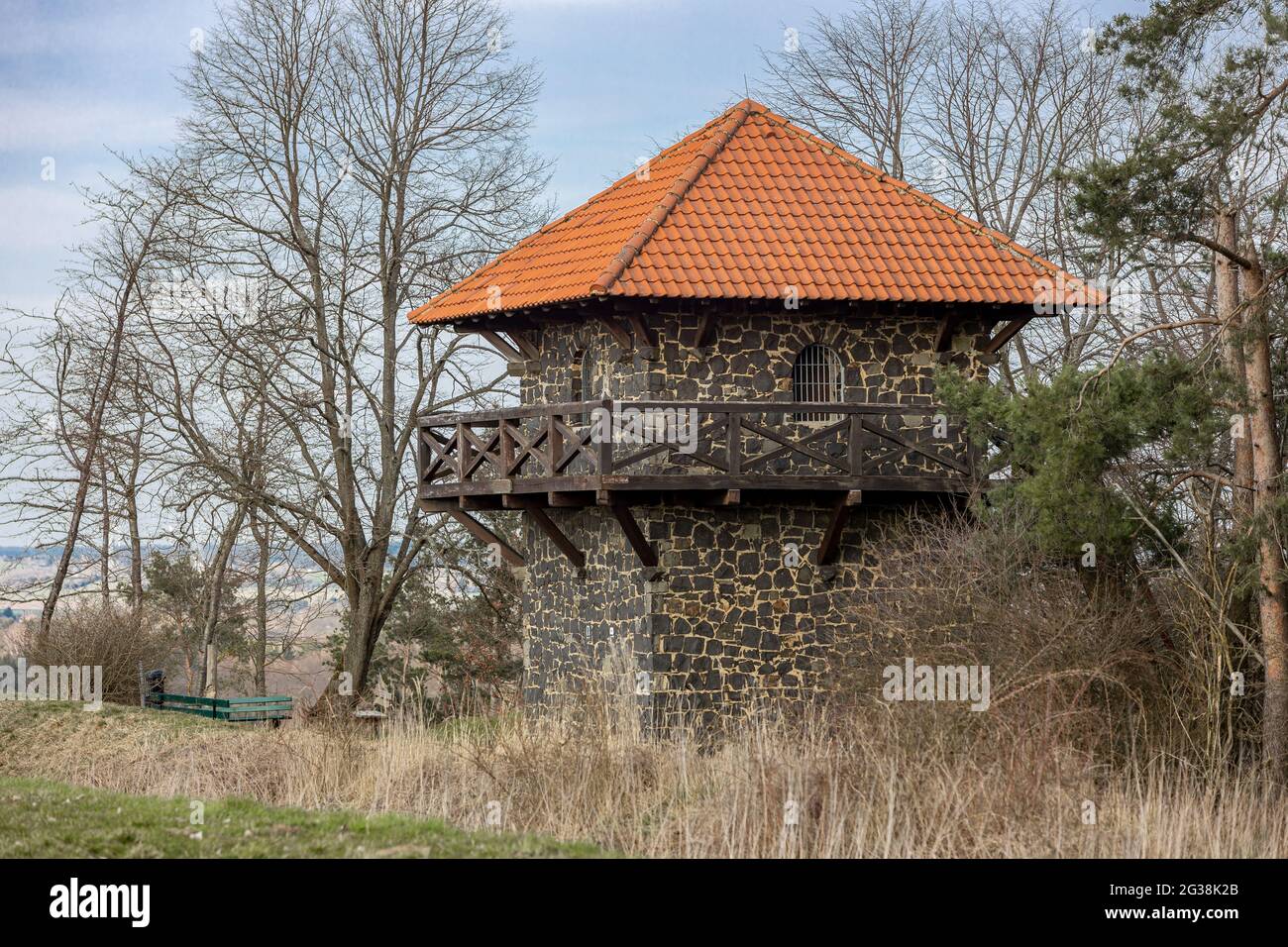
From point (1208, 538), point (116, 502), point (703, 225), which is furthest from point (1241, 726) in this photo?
point (116, 502)

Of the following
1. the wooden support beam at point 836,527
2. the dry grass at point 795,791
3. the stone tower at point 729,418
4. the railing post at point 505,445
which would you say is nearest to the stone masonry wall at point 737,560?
the stone tower at point 729,418

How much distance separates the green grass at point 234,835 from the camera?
32.1 feet

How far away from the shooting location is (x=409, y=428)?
24984 millimetres

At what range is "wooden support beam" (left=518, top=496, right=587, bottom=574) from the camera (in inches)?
726

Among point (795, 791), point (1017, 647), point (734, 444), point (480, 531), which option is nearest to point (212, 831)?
point (795, 791)

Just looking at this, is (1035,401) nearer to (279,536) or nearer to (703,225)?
(703,225)

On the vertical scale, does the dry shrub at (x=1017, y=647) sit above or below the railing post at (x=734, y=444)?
below

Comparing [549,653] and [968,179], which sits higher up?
[968,179]

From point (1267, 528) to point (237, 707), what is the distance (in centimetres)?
1422

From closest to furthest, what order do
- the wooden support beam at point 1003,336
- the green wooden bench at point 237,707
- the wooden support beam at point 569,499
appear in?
the wooden support beam at point 569,499 < the wooden support beam at point 1003,336 < the green wooden bench at point 237,707

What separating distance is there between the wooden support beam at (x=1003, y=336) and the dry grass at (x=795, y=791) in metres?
6.81

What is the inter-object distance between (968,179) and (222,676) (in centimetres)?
2192

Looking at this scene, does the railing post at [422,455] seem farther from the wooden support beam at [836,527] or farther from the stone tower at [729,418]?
the wooden support beam at [836,527]

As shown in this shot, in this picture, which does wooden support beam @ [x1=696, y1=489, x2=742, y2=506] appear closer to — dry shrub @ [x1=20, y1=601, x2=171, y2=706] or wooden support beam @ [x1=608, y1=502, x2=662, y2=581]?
wooden support beam @ [x1=608, y1=502, x2=662, y2=581]
